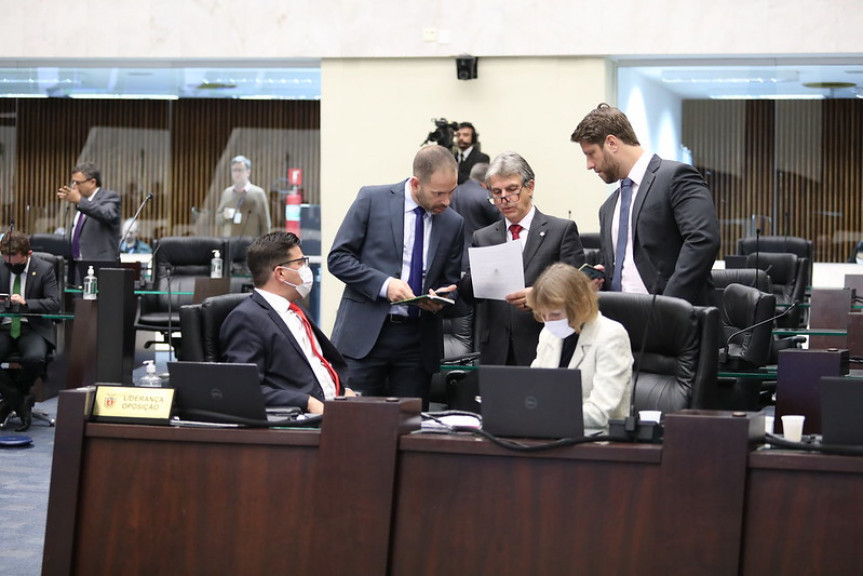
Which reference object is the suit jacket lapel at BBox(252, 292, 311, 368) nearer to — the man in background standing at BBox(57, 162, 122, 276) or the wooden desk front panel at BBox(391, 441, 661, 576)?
the wooden desk front panel at BBox(391, 441, 661, 576)

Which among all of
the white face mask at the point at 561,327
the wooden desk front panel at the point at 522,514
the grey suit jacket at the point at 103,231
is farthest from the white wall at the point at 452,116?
the wooden desk front panel at the point at 522,514

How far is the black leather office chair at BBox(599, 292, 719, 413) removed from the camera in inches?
135

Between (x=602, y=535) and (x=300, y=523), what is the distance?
2.01 ft

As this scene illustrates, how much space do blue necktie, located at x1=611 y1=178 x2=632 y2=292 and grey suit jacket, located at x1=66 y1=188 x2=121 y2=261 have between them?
5.48 metres

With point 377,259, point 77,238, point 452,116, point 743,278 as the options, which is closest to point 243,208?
point 77,238

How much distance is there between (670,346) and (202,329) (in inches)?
53.4

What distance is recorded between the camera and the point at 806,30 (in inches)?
367

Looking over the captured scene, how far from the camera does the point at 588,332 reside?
329cm

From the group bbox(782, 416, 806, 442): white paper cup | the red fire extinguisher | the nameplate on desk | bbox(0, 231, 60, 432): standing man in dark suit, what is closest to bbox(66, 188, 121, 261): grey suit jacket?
bbox(0, 231, 60, 432): standing man in dark suit

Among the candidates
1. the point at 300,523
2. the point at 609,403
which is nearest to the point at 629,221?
the point at 609,403

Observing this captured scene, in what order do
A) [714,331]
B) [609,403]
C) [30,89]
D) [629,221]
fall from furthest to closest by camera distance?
[30,89] < [629,221] < [714,331] < [609,403]

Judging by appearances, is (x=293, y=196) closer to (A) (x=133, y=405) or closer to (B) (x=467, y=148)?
(B) (x=467, y=148)

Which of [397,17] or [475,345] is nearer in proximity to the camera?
[475,345]

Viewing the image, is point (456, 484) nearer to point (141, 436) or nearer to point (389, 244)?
point (141, 436)
